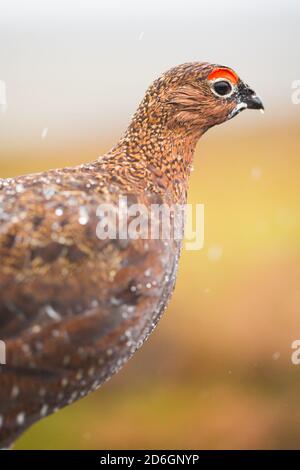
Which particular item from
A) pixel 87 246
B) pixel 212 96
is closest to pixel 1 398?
pixel 87 246

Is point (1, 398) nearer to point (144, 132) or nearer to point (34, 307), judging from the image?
point (34, 307)

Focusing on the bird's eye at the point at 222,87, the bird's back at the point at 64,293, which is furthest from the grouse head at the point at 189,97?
the bird's back at the point at 64,293

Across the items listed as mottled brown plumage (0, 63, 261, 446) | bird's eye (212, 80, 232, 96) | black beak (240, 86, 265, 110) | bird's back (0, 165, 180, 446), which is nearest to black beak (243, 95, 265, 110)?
black beak (240, 86, 265, 110)

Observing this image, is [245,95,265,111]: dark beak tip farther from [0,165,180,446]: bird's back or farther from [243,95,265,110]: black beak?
[0,165,180,446]: bird's back

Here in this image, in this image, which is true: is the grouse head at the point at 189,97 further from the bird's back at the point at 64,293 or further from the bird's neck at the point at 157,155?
the bird's back at the point at 64,293

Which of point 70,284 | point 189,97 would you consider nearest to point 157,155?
point 189,97
